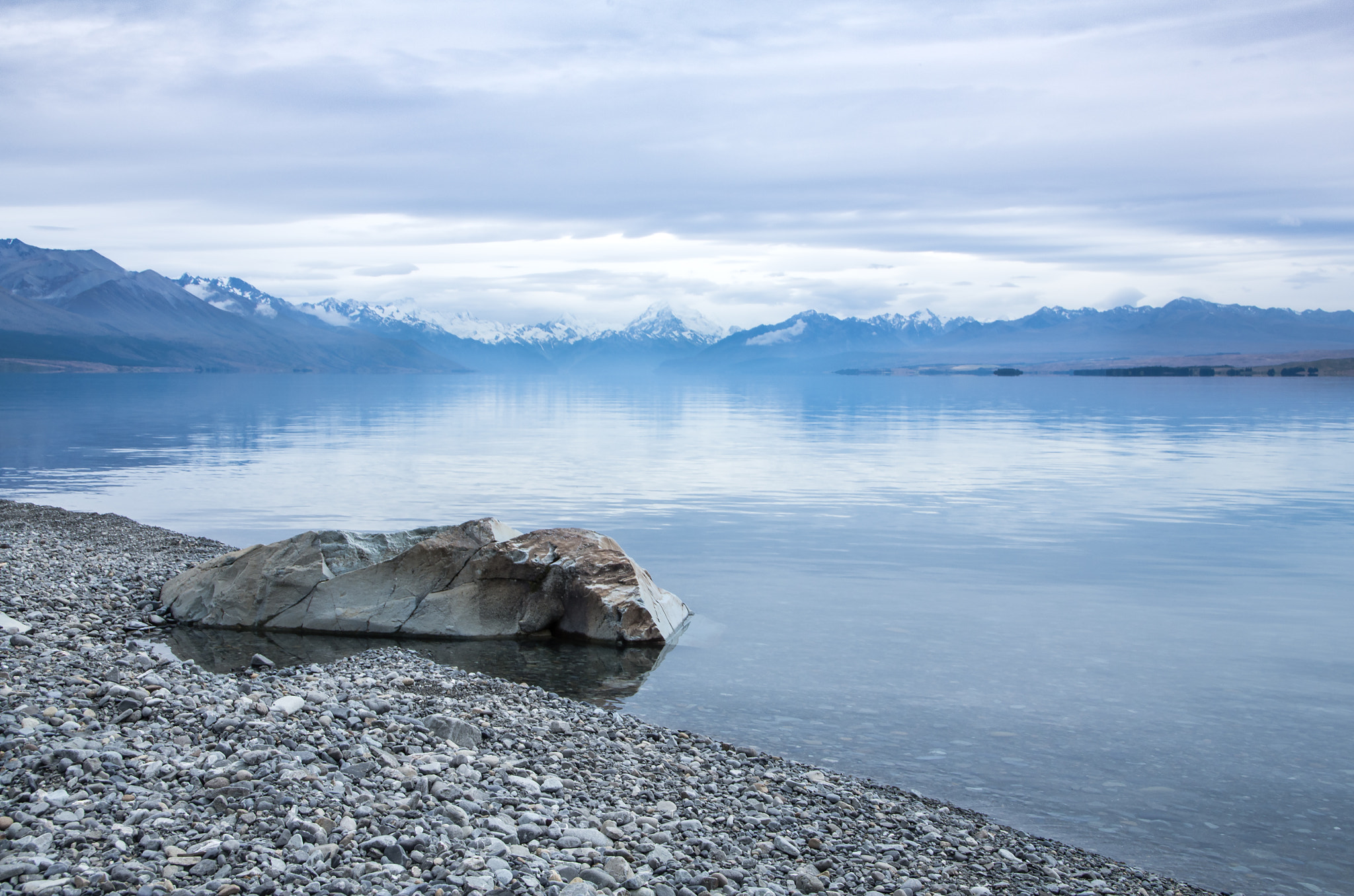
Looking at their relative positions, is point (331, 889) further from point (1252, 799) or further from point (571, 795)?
point (1252, 799)

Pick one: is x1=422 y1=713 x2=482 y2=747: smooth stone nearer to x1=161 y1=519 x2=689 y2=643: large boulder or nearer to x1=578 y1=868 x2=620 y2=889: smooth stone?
x1=578 y1=868 x2=620 y2=889: smooth stone

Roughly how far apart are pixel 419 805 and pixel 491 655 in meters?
10.0

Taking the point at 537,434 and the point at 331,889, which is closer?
the point at 331,889

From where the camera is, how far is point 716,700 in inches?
678

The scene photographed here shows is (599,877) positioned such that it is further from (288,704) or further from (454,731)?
(288,704)

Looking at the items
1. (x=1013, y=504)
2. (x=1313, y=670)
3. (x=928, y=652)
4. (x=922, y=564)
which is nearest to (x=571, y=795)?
(x=928, y=652)

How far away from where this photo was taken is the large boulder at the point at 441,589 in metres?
21.6

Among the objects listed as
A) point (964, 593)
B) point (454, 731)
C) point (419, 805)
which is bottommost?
point (964, 593)

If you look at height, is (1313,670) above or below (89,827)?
below

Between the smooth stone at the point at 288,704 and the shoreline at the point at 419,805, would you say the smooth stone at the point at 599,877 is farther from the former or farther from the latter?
the smooth stone at the point at 288,704

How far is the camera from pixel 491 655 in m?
20.3

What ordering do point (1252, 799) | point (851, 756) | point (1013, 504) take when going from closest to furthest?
point (1252, 799) → point (851, 756) → point (1013, 504)

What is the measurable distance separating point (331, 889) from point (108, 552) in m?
22.9

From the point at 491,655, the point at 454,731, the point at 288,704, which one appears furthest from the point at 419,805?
the point at 491,655
